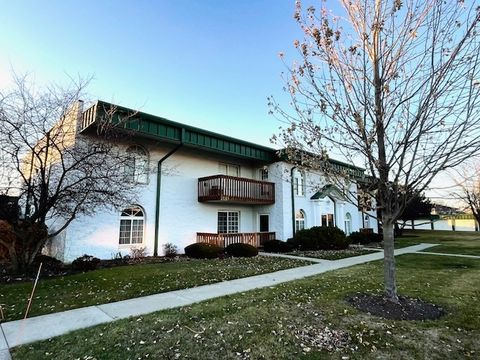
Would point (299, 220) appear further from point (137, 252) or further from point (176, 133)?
point (137, 252)

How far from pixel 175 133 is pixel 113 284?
25.2 feet

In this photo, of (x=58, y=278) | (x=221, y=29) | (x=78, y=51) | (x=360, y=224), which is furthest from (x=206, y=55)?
(x=360, y=224)

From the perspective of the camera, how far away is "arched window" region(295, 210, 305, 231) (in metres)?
19.2

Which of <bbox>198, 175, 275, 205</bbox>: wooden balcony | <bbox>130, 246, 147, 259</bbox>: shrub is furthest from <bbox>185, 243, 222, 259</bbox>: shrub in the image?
<bbox>198, 175, 275, 205</bbox>: wooden balcony

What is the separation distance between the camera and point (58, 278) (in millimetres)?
8461

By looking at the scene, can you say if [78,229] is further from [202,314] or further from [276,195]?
[276,195]

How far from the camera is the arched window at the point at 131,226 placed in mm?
12820

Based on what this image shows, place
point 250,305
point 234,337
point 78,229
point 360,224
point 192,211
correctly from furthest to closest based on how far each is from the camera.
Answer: point 360,224 < point 192,211 < point 78,229 < point 250,305 < point 234,337

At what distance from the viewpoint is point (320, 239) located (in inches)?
674

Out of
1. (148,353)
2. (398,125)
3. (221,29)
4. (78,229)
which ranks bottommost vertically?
(148,353)

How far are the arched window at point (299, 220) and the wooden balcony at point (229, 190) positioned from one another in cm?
329

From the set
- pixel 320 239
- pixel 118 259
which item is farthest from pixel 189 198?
pixel 320 239

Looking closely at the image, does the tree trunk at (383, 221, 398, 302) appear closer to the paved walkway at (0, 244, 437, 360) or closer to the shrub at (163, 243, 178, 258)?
the paved walkway at (0, 244, 437, 360)

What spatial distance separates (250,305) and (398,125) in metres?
4.61
